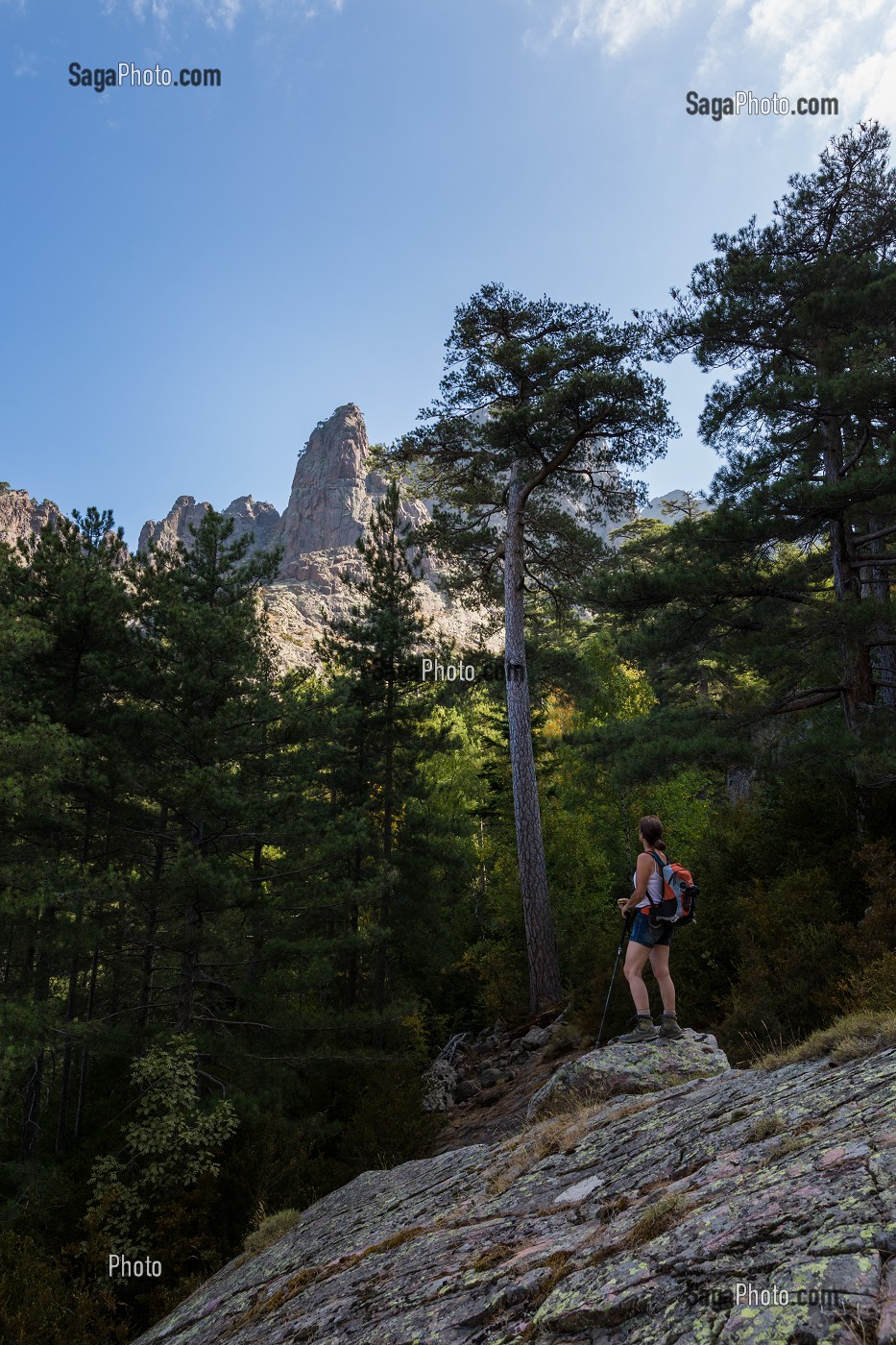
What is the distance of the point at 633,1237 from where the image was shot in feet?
9.38

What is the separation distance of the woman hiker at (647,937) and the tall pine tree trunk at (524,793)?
8.94 meters

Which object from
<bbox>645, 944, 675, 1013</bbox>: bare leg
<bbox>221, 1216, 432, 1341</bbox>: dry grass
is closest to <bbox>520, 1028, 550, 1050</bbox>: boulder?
<bbox>645, 944, 675, 1013</bbox>: bare leg

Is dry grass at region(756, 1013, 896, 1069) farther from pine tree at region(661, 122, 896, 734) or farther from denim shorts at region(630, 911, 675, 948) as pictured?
pine tree at region(661, 122, 896, 734)

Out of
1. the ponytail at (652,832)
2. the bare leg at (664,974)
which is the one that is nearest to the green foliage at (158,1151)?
the bare leg at (664,974)

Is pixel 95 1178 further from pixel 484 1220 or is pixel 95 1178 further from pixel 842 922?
pixel 842 922

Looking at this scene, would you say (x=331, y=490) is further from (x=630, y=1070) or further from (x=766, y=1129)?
(x=766, y=1129)

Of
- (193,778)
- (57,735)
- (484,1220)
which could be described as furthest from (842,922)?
(57,735)

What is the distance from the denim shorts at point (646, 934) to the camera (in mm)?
6426

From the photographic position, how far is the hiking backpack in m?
6.36

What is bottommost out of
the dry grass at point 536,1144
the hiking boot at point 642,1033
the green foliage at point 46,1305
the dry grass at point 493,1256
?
the green foliage at point 46,1305

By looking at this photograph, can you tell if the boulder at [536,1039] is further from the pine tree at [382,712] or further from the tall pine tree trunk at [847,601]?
the tall pine tree trunk at [847,601]

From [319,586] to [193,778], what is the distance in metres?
102

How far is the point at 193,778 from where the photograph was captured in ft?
38.5

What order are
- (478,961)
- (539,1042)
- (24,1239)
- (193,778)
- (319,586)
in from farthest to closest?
(319,586)
(478,961)
(539,1042)
(193,778)
(24,1239)
